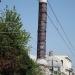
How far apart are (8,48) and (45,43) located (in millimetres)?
6345

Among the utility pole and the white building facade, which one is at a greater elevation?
the utility pole

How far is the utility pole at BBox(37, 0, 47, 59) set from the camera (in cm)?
4269

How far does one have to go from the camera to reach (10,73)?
4106 centimetres

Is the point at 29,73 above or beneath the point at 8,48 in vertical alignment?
beneath

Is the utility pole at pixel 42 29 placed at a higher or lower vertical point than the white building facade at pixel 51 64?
higher

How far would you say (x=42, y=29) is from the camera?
1689 inches

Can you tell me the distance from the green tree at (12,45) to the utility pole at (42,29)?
186cm

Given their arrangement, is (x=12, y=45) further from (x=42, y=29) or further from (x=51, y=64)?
(x=51, y=64)

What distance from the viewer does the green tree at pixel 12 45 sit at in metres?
38.9

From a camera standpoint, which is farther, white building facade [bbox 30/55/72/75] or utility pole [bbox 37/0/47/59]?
white building facade [bbox 30/55/72/75]

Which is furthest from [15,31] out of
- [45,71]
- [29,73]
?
[45,71]

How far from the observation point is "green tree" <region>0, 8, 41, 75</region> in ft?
128

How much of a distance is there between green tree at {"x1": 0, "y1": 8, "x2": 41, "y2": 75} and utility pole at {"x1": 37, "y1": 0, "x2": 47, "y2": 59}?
6.12 ft

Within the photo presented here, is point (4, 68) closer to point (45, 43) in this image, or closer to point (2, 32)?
point (2, 32)
